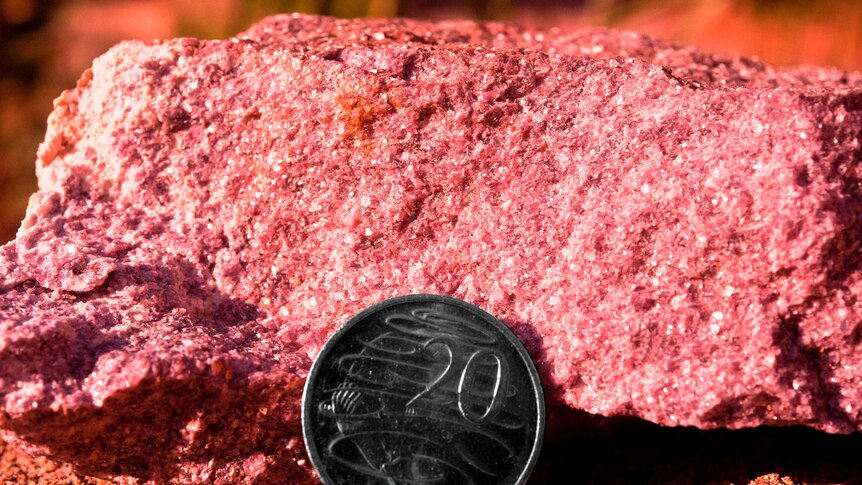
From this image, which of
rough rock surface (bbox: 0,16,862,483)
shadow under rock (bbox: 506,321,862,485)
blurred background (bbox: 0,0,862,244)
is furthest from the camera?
blurred background (bbox: 0,0,862,244)

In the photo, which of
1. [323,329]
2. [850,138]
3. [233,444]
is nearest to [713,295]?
[850,138]

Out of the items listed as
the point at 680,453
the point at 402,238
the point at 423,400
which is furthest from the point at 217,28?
the point at 680,453

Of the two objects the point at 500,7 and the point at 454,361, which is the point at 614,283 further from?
the point at 500,7

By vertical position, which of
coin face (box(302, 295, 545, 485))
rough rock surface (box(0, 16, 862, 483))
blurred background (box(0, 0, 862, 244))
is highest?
blurred background (box(0, 0, 862, 244))

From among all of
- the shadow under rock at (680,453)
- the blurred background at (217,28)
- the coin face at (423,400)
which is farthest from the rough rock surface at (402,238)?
the blurred background at (217,28)

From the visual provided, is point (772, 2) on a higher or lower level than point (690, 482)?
higher

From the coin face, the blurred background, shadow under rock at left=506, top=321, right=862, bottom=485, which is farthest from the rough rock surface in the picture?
the blurred background

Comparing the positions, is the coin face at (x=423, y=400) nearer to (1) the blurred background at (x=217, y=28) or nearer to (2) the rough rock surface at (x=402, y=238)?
(2) the rough rock surface at (x=402, y=238)

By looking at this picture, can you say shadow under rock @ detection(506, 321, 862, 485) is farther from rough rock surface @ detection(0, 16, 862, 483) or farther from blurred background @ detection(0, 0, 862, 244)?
blurred background @ detection(0, 0, 862, 244)
